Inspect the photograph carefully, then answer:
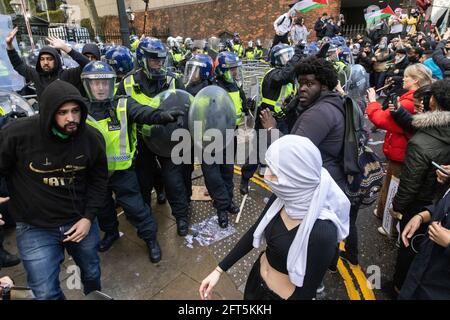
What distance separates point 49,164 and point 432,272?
2641 mm

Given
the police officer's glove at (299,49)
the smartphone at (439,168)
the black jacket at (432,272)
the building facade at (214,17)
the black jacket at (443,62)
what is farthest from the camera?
the building facade at (214,17)

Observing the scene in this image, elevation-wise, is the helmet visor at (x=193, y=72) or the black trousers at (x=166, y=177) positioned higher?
the helmet visor at (x=193, y=72)

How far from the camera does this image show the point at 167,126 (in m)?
3.49

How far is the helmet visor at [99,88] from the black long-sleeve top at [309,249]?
6.97ft

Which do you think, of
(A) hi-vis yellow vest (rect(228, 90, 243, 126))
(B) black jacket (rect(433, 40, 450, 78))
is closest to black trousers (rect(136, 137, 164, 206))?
(A) hi-vis yellow vest (rect(228, 90, 243, 126))

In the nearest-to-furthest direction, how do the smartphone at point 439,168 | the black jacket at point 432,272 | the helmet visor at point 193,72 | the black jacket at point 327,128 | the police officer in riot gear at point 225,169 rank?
the black jacket at point 432,272
the smartphone at point 439,168
the black jacket at point 327,128
the police officer in riot gear at point 225,169
the helmet visor at point 193,72

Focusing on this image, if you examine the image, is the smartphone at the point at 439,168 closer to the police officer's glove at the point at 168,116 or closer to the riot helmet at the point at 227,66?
the police officer's glove at the point at 168,116

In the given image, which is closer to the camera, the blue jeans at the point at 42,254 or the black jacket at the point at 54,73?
the blue jeans at the point at 42,254

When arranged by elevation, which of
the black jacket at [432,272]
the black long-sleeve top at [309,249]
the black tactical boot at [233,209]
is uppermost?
the black long-sleeve top at [309,249]

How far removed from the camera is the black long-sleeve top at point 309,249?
154 cm

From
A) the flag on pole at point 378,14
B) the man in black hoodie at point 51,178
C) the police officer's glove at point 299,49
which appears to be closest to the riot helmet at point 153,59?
the man in black hoodie at point 51,178

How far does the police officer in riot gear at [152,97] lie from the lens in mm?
3578

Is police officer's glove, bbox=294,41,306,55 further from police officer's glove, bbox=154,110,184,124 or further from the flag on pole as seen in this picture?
the flag on pole

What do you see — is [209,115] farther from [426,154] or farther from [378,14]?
[378,14]
